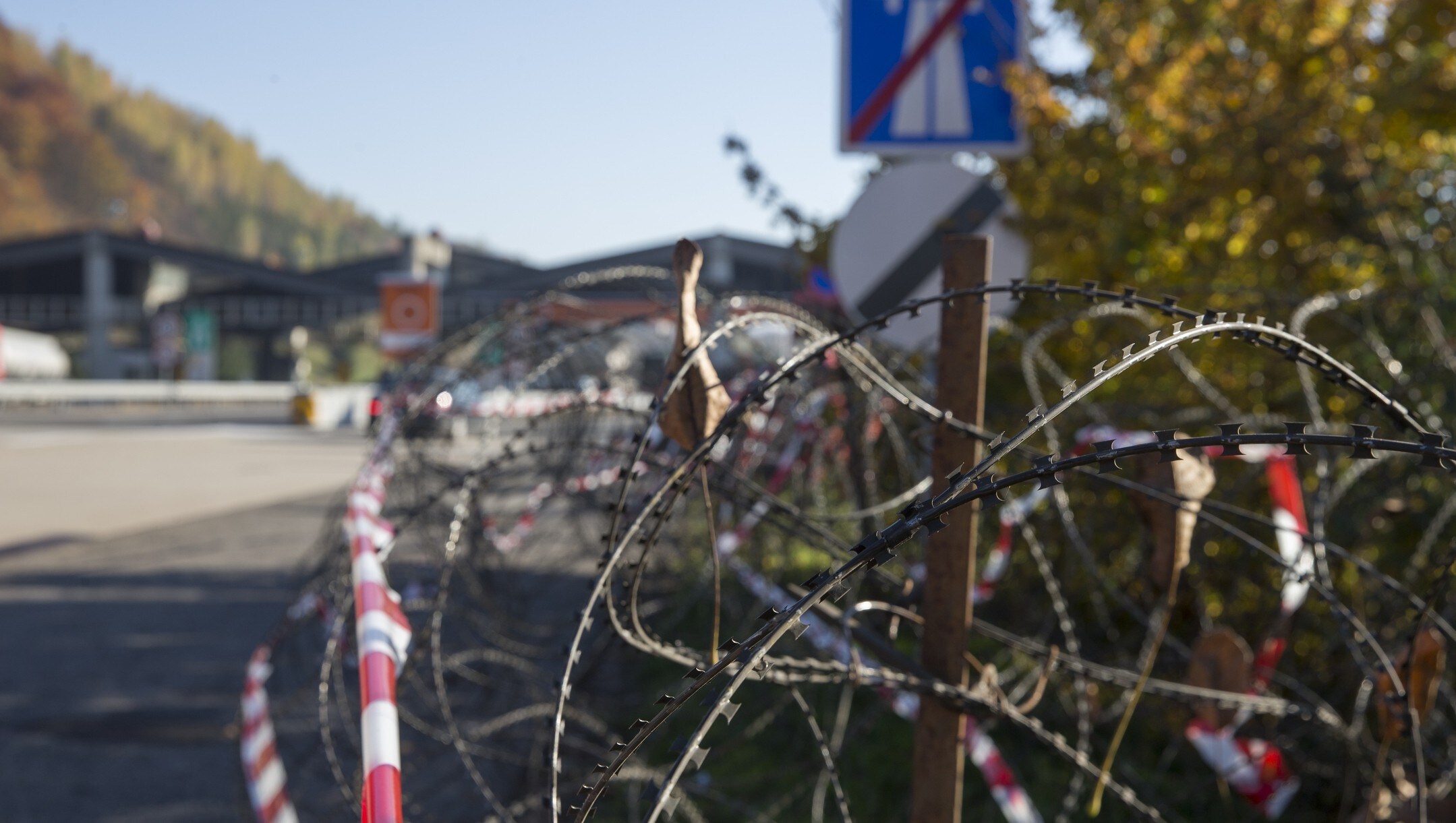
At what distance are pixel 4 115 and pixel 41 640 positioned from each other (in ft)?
328

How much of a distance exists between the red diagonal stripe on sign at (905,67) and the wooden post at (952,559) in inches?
105

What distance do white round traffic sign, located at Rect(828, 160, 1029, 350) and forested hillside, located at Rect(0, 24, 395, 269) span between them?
7077 centimetres

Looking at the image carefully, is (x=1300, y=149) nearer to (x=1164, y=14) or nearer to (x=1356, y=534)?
(x=1164, y=14)

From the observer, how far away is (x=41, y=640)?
225 inches

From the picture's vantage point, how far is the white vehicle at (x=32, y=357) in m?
43.2

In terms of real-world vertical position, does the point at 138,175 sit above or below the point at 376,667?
above

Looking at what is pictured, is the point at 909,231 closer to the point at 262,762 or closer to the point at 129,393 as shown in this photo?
the point at 262,762

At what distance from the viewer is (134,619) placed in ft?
20.5

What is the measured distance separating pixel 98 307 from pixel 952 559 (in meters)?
49.7

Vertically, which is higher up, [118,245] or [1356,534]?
[118,245]

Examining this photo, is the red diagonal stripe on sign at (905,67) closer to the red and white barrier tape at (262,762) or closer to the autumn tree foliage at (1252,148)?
the autumn tree foliage at (1252,148)

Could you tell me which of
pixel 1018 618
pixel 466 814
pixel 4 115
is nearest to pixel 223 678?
pixel 466 814

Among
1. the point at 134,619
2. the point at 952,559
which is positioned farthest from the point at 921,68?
the point at 134,619

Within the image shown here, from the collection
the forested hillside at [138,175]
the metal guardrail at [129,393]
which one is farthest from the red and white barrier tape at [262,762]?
the forested hillside at [138,175]
